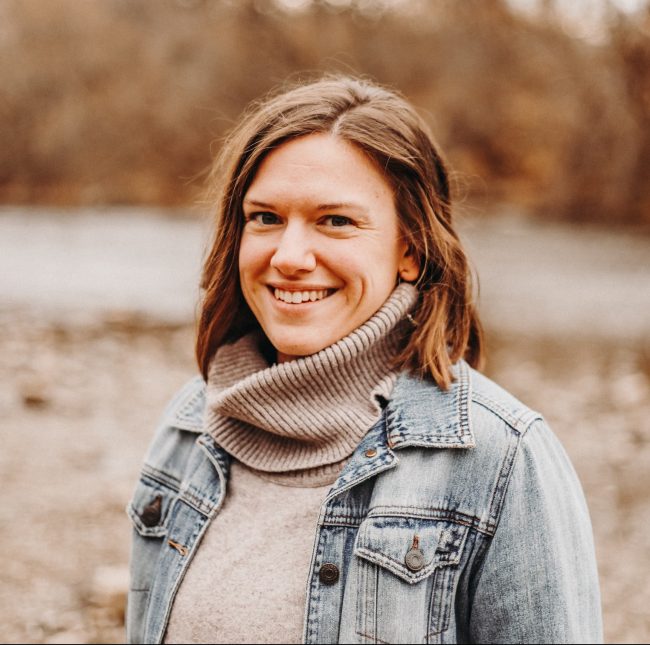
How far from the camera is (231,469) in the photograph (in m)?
1.96

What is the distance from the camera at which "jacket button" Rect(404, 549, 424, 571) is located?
164cm

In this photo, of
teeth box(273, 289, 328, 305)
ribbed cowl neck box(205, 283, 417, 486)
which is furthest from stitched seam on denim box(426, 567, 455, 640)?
teeth box(273, 289, 328, 305)

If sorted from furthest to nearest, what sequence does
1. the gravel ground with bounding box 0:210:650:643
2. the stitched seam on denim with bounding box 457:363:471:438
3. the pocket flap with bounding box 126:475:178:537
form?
the gravel ground with bounding box 0:210:650:643 → the pocket flap with bounding box 126:475:178:537 → the stitched seam on denim with bounding box 457:363:471:438

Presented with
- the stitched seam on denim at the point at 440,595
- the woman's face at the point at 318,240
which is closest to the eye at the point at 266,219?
the woman's face at the point at 318,240

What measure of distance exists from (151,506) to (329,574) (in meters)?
0.59

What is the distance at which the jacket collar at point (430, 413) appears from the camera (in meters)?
1.70

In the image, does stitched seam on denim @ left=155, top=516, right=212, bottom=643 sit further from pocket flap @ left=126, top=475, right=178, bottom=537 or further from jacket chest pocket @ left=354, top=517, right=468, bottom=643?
jacket chest pocket @ left=354, top=517, right=468, bottom=643

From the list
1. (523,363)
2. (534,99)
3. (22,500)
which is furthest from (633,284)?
(22,500)

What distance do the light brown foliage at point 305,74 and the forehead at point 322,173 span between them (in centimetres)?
1223

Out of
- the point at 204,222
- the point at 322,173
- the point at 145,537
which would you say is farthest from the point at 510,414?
the point at 204,222

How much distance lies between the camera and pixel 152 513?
2.06 meters

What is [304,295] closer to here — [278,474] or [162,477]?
[278,474]

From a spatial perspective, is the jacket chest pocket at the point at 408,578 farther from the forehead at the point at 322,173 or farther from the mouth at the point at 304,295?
the forehead at the point at 322,173

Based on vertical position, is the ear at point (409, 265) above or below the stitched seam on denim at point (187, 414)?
above
